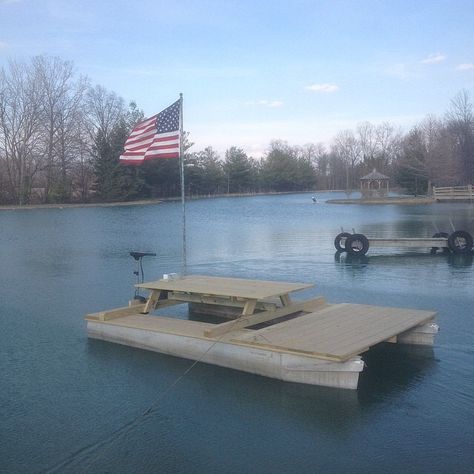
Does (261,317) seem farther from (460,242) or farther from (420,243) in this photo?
(460,242)

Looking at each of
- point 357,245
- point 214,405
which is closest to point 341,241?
point 357,245

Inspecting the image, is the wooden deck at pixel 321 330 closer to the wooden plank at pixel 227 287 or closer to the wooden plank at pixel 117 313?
the wooden plank at pixel 117 313

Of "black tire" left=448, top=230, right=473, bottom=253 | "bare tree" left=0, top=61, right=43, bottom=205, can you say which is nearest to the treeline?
"bare tree" left=0, top=61, right=43, bottom=205

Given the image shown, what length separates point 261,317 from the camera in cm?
892

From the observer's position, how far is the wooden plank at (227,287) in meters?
8.91

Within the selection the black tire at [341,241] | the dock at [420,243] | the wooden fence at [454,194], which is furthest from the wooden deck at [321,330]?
the wooden fence at [454,194]

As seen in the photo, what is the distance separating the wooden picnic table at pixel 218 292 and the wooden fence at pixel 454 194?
43310 mm

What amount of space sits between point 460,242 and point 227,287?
11768 millimetres

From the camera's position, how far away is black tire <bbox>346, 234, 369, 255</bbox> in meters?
19.0

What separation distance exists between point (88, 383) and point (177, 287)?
8.40 feet

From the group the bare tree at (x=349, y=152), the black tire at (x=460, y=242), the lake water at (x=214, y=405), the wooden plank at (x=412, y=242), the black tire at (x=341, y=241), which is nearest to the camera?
the lake water at (x=214, y=405)

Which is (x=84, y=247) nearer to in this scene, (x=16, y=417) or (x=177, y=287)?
(x=177, y=287)

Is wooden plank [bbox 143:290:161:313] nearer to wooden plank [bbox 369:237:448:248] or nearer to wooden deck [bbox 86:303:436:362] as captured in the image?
wooden deck [bbox 86:303:436:362]

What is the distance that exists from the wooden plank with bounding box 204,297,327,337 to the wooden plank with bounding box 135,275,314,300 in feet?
1.06
